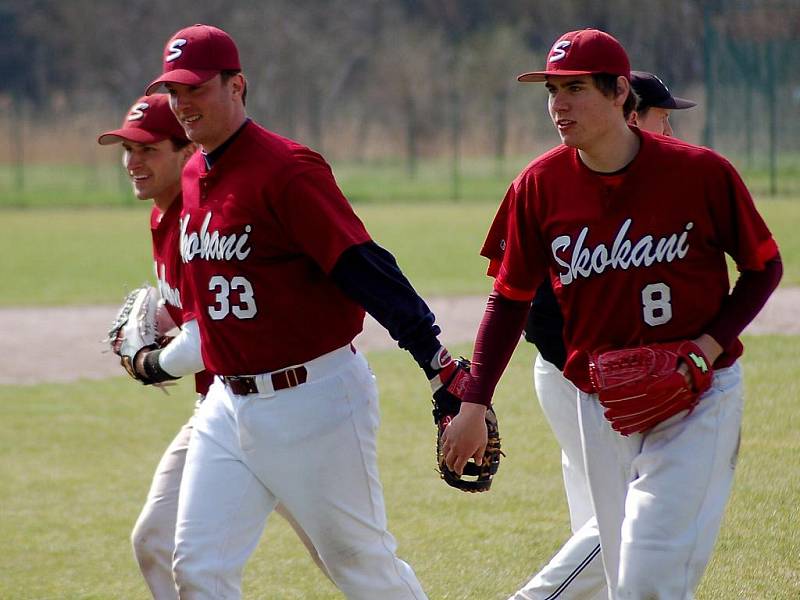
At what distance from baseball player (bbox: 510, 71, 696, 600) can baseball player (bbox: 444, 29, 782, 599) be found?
0.34m

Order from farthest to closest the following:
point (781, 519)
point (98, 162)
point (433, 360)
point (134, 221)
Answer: point (98, 162) → point (134, 221) → point (781, 519) → point (433, 360)

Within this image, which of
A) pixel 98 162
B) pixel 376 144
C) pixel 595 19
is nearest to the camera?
pixel 98 162

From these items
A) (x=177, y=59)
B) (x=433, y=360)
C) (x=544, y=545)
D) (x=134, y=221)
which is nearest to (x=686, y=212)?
(x=433, y=360)

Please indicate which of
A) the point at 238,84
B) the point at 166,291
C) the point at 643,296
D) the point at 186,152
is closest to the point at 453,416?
the point at 643,296

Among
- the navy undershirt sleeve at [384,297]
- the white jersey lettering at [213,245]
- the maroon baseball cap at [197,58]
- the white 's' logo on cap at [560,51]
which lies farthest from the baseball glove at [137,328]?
the white 's' logo on cap at [560,51]

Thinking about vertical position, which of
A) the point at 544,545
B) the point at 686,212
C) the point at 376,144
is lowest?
the point at 376,144

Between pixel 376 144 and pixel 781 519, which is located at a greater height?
pixel 781 519

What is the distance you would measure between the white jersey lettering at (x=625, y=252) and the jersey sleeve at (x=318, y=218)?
1.87 ft

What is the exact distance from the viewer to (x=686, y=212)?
10.4 feet

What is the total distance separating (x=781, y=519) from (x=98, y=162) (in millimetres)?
27655

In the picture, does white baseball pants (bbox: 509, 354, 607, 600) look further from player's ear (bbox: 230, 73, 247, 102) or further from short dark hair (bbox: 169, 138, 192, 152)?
short dark hair (bbox: 169, 138, 192, 152)

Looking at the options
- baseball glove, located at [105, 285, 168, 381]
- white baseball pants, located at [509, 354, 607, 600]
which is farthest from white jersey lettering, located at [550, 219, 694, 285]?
baseball glove, located at [105, 285, 168, 381]

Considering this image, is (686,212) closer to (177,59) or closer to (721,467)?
(721,467)

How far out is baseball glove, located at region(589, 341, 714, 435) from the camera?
310 centimetres
